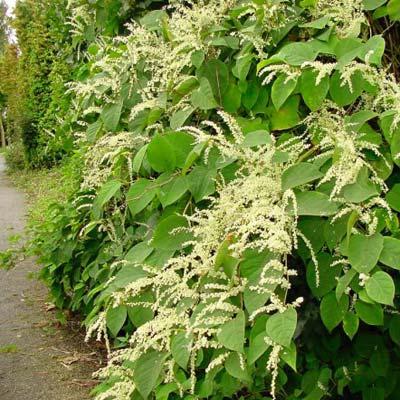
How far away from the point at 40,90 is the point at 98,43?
12.5 m

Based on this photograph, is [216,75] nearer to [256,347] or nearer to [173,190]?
[173,190]

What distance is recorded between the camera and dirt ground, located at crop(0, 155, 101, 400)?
3070 mm

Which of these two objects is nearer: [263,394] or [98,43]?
[263,394]

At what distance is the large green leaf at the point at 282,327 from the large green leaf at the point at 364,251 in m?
0.18

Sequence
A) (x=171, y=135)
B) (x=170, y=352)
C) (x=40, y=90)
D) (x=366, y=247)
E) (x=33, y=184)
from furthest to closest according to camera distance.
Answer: (x=40, y=90)
(x=33, y=184)
(x=171, y=135)
(x=170, y=352)
(x=366, y=247)

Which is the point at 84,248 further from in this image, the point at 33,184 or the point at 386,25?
the point at 33,184

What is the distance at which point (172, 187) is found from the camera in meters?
1.65

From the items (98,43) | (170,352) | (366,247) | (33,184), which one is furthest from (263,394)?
(33,184)

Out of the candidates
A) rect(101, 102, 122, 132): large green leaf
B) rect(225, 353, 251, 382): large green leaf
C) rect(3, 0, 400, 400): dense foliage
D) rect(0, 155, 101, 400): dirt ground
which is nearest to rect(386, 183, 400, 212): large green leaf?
rect(3, 0, 400, 400): dense foliage

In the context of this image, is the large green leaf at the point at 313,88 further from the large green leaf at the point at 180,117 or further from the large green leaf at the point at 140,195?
the large green leaf at the point at 140,195

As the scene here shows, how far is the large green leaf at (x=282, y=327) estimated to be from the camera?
3.87 feet

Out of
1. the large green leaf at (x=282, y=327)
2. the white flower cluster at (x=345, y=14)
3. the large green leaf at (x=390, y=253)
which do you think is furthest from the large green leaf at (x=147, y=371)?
the white flower cluster at (x=345, y=14)

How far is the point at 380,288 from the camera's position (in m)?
1.22

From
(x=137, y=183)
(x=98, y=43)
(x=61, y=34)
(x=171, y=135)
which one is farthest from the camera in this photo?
(x=61, y=34)
